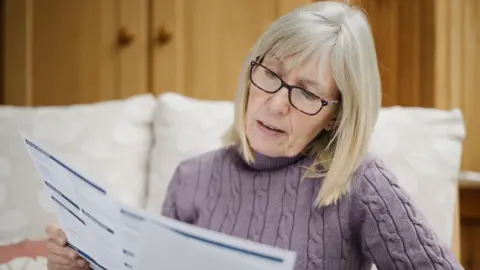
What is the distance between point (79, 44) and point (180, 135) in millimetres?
574

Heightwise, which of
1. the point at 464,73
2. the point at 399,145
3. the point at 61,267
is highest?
the point at 464,73

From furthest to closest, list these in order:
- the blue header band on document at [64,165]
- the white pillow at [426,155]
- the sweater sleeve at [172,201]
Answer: the white pillow at [426,155] → the sweater sleeve at [172,201] → the blue header band on document at [64,165]

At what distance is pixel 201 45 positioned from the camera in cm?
175

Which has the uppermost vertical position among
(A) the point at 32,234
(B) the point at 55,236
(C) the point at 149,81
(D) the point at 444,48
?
(D) the point at 444,48

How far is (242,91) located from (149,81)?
824mm

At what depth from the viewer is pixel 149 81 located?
5.78ft

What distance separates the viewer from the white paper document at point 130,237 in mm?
554

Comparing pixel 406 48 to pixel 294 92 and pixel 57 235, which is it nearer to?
pixel 294 92

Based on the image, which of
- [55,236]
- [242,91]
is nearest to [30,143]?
[55,236]

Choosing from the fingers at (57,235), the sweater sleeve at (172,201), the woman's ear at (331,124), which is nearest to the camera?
the fingers at (57,235)

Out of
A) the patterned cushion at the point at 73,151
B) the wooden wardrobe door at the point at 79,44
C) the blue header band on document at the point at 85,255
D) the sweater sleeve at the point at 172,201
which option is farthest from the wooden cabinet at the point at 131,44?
the blue header band on document at the point at 85,255

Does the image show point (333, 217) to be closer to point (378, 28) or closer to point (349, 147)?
point (349, 147)

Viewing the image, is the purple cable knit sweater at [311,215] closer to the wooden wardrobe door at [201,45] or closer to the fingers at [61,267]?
the fingers at [61,267]

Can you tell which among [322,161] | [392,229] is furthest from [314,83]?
[392,229]
